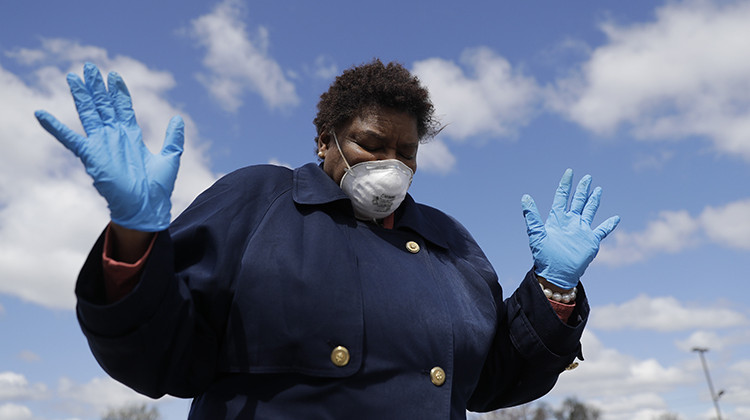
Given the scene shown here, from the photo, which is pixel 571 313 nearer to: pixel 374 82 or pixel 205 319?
pixel 374 82

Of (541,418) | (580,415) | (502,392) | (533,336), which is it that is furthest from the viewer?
(580,415)

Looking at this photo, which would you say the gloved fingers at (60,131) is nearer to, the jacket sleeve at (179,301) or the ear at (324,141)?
the jacket sleeve at (179,301)

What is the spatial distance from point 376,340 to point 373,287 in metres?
0.23

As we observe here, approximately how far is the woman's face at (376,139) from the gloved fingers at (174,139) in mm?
847

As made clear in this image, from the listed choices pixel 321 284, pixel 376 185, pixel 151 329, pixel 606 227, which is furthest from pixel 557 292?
pixel 151 329

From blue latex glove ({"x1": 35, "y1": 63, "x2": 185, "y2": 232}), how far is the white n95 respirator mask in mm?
852

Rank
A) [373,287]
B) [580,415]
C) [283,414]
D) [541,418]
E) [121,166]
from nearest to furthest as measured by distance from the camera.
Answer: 1. [121,166]
2. [283,414]
3. [373,287]
4. [541,418]
5. [580,415]

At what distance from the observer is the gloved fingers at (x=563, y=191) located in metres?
3.73

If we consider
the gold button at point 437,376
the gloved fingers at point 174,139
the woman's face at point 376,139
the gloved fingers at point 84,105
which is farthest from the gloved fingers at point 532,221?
the gloved fingers at point 84,105

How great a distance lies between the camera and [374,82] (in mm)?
3445

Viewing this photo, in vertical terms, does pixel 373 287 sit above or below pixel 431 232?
below

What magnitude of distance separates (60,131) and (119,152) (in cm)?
20

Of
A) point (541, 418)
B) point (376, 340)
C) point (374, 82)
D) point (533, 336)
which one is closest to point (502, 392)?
point (533, 336)

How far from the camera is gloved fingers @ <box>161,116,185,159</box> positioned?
8.75 feet
